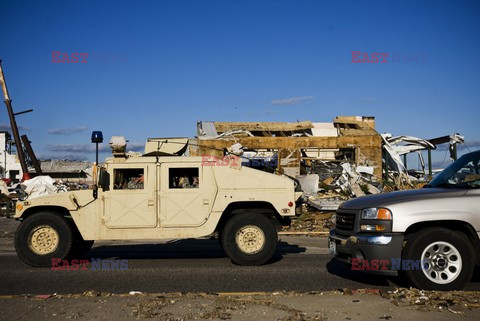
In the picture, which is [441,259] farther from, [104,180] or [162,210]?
[104,180]

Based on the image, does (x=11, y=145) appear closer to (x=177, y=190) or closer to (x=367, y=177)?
(x=367, y=177)

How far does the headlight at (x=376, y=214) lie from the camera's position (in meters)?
5.99

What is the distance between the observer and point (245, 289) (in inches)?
254

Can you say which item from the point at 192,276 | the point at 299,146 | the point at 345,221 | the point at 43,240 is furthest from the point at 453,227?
the point at 299,146

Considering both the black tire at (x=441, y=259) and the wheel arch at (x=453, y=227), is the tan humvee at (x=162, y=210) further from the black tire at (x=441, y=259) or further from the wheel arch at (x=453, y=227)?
the black tire at (x=441, y=259)

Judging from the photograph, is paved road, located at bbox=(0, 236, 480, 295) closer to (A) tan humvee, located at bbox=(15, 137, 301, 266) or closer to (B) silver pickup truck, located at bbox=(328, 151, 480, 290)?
(A) tan humvee, located at bbox=(15, 137, 301, 266)

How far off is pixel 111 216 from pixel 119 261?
3.66 ft

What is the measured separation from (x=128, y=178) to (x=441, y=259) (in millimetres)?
5451

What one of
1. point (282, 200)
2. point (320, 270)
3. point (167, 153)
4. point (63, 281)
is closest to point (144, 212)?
point (167, 153)

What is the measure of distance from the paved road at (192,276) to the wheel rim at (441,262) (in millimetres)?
621

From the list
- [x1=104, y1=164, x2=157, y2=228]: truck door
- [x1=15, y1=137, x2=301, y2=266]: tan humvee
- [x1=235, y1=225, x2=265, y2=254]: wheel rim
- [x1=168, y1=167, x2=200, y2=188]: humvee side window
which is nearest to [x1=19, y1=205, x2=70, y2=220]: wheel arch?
[x1=15, y1=137, x2=301, y2=266]: tan humvee

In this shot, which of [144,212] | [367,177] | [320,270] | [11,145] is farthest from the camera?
[11,145]

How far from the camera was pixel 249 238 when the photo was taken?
8453 millimetres

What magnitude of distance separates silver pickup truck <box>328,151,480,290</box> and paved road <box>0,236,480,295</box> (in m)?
0.64
